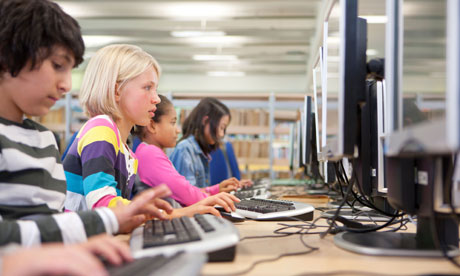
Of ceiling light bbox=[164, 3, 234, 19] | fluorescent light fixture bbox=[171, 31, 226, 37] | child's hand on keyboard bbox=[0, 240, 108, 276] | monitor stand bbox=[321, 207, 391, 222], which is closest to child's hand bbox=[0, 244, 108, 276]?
child's hand on keyboard bbox=[0, 240, 108, 276]

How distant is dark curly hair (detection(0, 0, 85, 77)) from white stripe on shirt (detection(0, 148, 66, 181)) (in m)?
0.16

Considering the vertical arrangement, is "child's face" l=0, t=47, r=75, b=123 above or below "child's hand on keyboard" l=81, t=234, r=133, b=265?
above

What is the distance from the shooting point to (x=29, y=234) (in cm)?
70

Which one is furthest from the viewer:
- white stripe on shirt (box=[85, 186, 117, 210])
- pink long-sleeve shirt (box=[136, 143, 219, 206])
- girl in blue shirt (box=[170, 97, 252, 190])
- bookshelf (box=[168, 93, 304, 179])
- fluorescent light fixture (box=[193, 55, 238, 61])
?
fluorescent light fixture (box=[193, 55, 238, 61])

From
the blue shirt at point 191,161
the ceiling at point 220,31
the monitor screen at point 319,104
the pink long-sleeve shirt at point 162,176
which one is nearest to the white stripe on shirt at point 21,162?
the monitor screen at point 319,104

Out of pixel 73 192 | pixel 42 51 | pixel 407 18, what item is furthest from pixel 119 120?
pixel 407 18

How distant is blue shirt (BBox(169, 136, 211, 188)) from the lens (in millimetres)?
2574

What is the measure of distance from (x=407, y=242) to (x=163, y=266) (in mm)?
565

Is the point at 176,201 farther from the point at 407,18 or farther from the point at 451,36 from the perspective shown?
the point at 451,36

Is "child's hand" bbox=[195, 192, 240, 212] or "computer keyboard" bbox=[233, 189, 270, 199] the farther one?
"computer keyboard" bbox=[233, 189, 270, 199]

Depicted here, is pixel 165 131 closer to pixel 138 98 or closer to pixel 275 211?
pixel 138 98

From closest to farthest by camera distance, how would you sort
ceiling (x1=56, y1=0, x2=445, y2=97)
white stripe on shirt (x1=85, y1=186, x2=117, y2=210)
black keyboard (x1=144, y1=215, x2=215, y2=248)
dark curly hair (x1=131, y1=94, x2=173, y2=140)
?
black keyboard (x1=144, y1=215, x2=215, y2=248)
white stripe on shirt (x1=85, y1=186, x2=117, y2=210)
dark curly hair (x1=131, y1=94, x2=173, y2=140)
ceiling (x1=56, y1=0, x2=445, y2=97)

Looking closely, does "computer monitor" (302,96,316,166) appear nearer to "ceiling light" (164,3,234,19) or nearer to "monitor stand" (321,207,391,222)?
"monitor stand" (321,207,391,222)

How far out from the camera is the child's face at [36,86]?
81 centimetres
